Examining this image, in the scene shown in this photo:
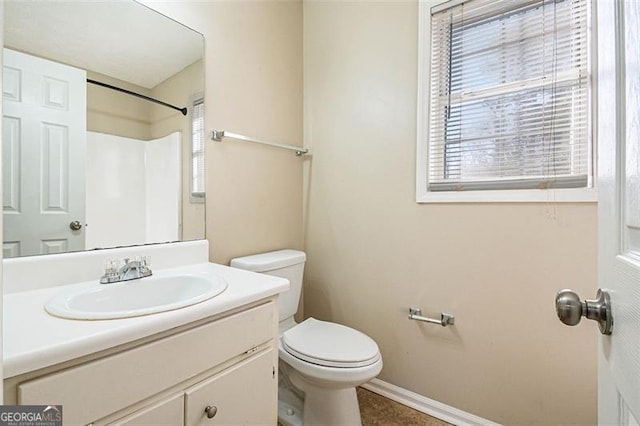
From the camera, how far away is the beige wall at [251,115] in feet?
4.93

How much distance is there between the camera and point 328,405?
4.43 ft

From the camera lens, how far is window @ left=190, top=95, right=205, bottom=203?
1.43 meters

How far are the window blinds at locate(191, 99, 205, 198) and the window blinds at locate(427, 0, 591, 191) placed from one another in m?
1.12

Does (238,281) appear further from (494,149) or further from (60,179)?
(494,149)

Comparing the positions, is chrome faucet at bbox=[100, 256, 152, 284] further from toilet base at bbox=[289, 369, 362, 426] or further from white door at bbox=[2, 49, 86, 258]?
toilet base at bbox=[289, 369, 362, 426]

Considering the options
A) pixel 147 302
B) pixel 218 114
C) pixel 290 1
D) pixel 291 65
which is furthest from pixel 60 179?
pixel 290 1

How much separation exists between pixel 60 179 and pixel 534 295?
1895 millimetres

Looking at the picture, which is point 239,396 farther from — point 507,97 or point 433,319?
point 507,97

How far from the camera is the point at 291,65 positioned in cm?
195

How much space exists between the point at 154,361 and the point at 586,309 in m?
Answer: 0.92

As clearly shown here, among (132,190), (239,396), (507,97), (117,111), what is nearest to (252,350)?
(239,396)

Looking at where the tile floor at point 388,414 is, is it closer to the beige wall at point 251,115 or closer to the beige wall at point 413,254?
the beige wall at point 413,254

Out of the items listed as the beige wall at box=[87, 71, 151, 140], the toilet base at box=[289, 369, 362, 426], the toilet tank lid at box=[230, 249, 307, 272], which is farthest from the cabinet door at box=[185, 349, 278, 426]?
the beige wall at box=[87, 71, 151, 140]

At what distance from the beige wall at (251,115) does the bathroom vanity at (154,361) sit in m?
0.58
